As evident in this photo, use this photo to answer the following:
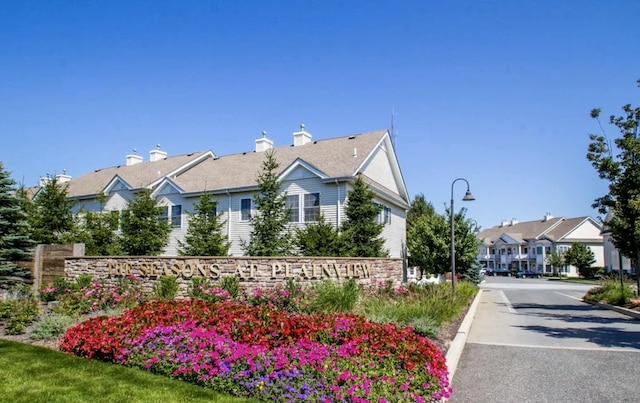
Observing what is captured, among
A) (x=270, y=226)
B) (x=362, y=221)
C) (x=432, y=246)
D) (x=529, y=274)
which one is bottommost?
(x=529, y=274)

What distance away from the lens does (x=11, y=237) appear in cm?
1664

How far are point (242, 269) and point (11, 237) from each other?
9.11 meters

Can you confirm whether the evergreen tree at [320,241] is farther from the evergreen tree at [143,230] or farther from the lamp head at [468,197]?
the evergreen tree at [143,230]

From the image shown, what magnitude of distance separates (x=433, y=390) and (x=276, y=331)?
2641 millimetres

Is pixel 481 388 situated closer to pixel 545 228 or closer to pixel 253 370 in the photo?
pixel 253 370

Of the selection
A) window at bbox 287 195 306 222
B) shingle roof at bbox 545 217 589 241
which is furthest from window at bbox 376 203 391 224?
shingle roof at bbox 545 217 589 241

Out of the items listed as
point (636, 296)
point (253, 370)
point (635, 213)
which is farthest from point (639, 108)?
point (253, 370)

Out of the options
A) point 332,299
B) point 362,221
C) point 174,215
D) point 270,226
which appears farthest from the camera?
point 174,215

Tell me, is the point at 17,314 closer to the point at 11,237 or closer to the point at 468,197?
the point at 11,237

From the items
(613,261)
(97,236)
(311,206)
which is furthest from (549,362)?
(613,261)

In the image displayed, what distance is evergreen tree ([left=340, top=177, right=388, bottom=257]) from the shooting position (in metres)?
21.3

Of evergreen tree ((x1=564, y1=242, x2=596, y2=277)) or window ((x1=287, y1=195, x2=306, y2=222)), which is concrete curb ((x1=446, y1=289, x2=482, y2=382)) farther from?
evergreen tree ((x1=564, y1=242, x2=596, y2=277))

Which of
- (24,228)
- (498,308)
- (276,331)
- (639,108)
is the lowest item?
(498,308)

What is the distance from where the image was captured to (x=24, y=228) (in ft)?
58.2
